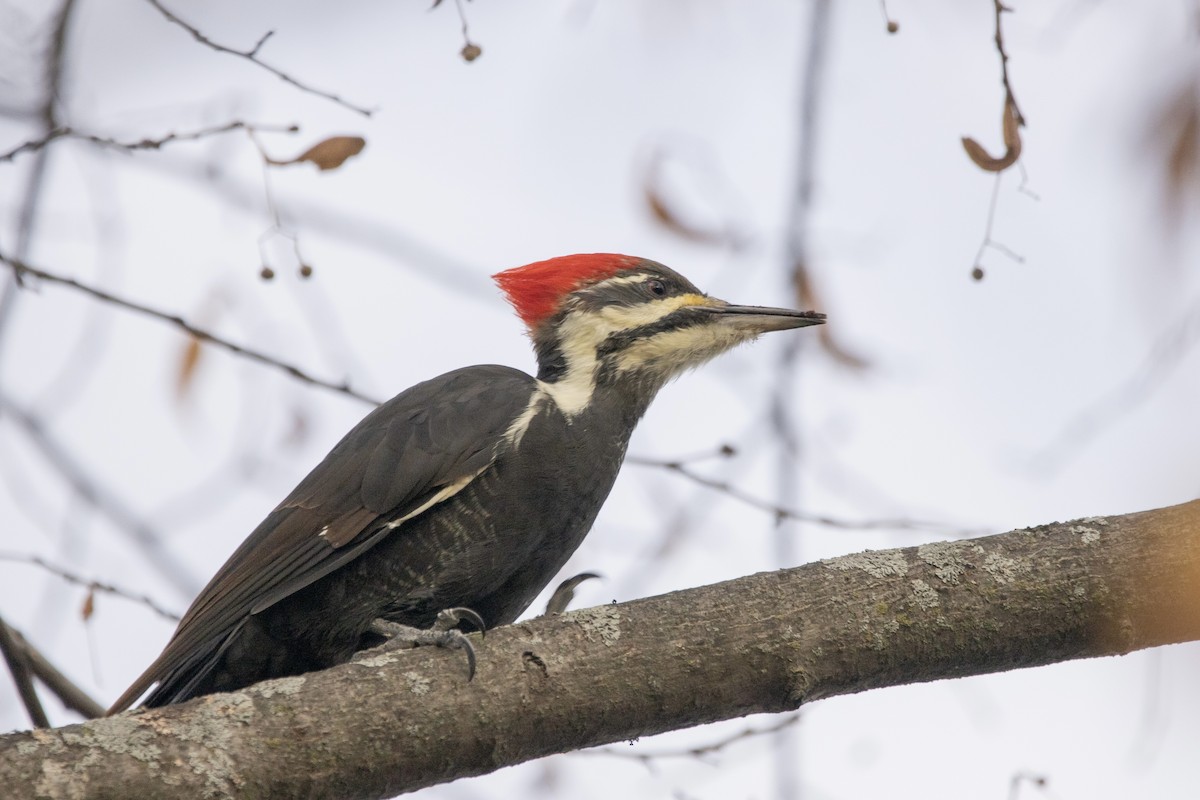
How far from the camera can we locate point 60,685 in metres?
3.30

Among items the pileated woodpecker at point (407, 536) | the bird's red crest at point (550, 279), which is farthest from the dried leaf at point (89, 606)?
the bird's red crest at point (550, 279)

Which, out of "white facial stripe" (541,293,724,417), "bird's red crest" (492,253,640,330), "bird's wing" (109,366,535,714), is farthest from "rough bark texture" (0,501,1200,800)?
"bird's red crest" (492,253,640,330)

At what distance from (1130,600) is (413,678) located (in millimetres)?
1558

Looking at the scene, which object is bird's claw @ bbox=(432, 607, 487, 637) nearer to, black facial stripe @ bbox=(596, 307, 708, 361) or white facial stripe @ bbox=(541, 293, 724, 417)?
white facial stripe @ bbox=(541, 293, 724, 417)

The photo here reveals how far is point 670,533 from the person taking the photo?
4.32 m

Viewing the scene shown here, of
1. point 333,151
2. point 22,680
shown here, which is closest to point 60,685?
point 22,680

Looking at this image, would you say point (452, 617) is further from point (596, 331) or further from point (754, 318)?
point (754, 318)

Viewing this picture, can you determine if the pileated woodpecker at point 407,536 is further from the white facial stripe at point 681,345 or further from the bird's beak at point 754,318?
the white facial stripe at point 681,345

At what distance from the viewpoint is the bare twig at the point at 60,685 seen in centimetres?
326

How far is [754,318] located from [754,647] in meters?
1.71

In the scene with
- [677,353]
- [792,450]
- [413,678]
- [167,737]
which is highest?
[677,353]

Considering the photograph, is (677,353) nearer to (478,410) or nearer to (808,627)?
(478,410)

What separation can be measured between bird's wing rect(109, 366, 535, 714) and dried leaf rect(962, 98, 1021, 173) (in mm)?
1496

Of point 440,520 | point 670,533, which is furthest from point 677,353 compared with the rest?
point 440,520
